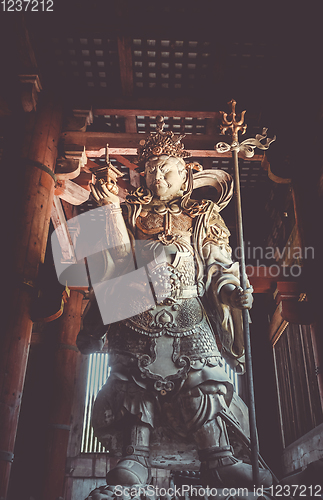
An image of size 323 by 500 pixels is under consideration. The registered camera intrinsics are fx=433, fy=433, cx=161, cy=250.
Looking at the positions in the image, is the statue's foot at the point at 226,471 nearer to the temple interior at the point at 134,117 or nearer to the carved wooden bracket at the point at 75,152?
the temple interior at the point at 134,117

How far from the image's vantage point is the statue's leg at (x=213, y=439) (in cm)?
282

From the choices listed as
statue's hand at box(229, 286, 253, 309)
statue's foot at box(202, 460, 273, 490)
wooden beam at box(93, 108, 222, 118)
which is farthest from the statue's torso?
wooden beam at box(93, 108, 222, 118)

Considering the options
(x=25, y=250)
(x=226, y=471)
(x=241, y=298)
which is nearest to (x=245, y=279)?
(x=241, y=298)

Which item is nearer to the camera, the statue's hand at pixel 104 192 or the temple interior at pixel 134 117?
the statue's hand at pixel 104 192

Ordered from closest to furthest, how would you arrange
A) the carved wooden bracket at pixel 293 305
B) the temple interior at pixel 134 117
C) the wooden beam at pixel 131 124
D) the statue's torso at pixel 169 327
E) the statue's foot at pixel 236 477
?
the statue's foot at pixel 236 477 → the statue's torso at pixel 169 327 → the temple interior at pixel 134 117 → the carved wooden bracket at pixel 293 305 → the wooden beam at pixel 131 124

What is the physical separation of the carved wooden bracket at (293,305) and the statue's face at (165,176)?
176 cm

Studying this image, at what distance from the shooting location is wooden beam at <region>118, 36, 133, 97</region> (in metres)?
5.07

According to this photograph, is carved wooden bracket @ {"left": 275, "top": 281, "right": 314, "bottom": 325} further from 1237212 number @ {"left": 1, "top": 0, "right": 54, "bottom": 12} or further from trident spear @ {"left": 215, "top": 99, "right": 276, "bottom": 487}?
1237212 number @ {"left": 1, "top": 0, "right": 54, "bottom": 12}

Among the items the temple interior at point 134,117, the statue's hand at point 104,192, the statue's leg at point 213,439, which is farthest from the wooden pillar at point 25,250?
the statue's leg at point 213,439

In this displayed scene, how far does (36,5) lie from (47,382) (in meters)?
5.11

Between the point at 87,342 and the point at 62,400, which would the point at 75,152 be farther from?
the point at 62,400

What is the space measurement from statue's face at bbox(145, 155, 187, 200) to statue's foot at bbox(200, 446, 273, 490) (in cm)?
218

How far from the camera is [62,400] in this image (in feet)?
21.0

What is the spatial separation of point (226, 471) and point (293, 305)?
2.36 meters
